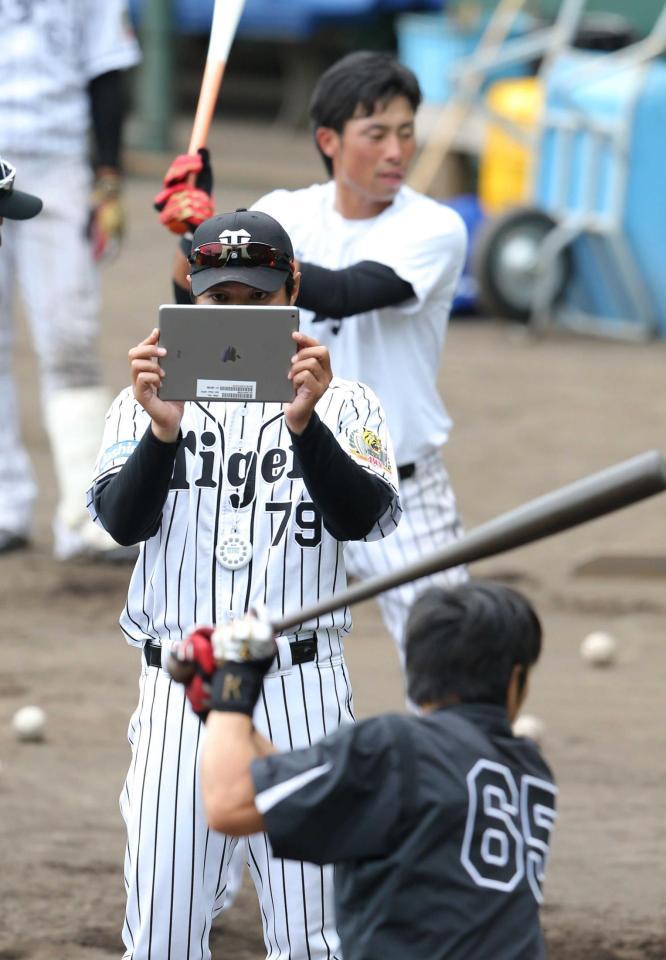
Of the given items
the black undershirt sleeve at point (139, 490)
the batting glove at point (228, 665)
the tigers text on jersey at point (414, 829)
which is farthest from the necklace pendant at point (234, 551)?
the tigers text on jersey at point (414, 829)

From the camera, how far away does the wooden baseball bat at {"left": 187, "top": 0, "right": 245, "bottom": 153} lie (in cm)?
447

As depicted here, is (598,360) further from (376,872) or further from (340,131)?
(376,872)

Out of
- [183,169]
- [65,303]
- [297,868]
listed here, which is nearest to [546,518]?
[297,868]

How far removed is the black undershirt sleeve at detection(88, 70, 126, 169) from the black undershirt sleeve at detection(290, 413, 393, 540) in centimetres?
391

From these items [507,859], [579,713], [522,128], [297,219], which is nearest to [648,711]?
[579,713]

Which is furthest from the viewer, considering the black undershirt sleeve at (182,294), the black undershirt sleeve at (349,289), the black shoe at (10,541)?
the black shoe at (10,541)

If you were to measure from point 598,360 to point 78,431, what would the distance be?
472 cm

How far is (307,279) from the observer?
4207 millimetres

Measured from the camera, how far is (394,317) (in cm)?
454

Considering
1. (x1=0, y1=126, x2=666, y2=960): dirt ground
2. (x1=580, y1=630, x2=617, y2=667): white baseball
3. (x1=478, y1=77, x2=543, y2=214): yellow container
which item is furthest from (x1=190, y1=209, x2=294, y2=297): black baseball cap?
(x1=478, y1=77, x2=543, y2=214): yellow container

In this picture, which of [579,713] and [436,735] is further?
[579,713]

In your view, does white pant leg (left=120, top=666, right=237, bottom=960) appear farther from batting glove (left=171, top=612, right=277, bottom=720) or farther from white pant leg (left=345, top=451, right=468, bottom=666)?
white pant leg (left=345, top=451, right=468, bottom=666)

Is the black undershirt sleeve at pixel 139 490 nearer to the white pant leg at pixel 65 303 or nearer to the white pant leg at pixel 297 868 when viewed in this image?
the white pant leg at pixel 297 868

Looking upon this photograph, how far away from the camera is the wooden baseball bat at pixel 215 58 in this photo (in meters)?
4.47
